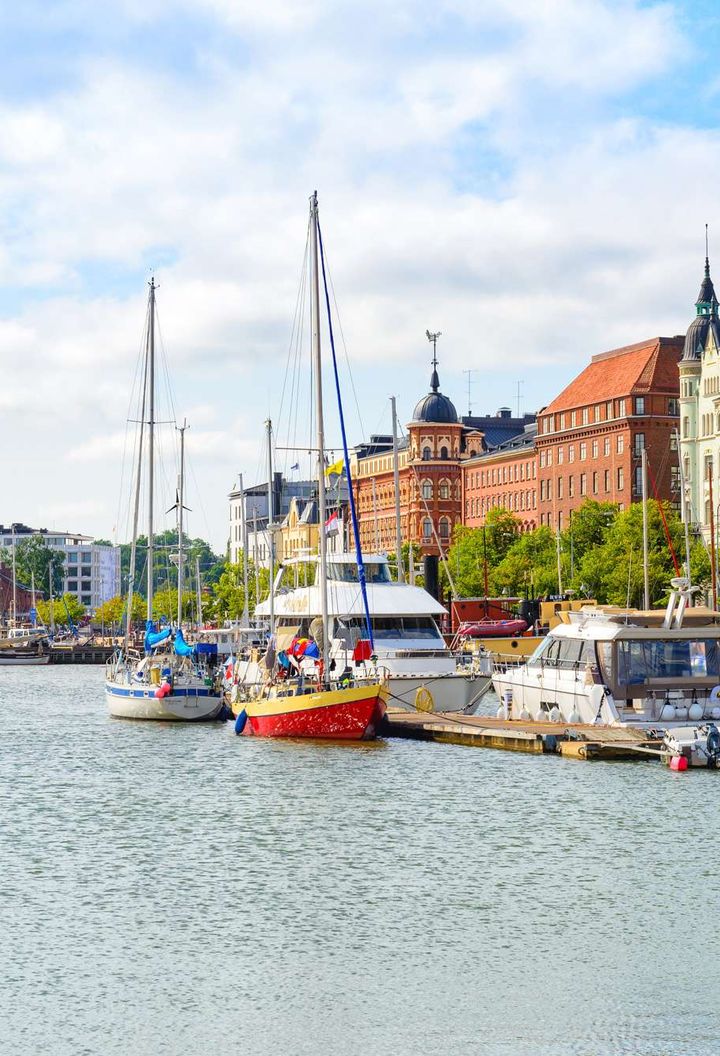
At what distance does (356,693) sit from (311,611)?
13352 mm

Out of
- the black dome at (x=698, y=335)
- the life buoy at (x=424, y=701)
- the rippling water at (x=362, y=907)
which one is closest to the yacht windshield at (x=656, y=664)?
the rippling water at (x=362, y=907)

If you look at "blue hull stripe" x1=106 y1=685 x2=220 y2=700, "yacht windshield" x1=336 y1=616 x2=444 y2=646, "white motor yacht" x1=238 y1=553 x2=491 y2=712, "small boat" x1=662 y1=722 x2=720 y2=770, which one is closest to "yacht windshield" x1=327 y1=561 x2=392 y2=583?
"white motor yacht" x1=238 y1=553 x2=491 y2=712

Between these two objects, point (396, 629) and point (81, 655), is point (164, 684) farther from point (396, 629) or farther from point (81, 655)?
point (81, 655)

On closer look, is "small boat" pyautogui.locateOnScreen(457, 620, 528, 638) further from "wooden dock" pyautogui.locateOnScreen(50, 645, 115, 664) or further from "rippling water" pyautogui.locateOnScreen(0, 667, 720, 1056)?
"rippling water" pyautogui.locateOnScreen(0, 667, 720, 1056)

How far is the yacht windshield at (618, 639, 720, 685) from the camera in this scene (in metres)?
58.6

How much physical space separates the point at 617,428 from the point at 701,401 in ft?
65.2

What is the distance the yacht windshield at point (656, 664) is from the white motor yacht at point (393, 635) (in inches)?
425

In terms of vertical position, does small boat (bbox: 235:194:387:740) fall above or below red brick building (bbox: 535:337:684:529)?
below

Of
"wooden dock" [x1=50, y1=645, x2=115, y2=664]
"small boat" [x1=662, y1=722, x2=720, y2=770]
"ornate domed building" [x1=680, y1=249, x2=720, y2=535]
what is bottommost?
"small boat" [x1=662, y1=722, x2=720, y2=770]

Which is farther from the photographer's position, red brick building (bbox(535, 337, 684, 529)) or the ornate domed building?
red brick building (bbox(535, 337, 684, 529))

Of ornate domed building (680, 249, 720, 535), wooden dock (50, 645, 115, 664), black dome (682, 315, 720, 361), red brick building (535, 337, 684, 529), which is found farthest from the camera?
wooden dock (50, 645, 115, 664)

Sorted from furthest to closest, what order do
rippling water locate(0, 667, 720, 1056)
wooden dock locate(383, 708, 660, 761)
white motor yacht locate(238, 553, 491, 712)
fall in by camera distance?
white motor yacht locate(238, 553, 491, 712)
wooden dock locate(383, 708, 660, 761)
rippling water locate(0, 667, 720, 1056)

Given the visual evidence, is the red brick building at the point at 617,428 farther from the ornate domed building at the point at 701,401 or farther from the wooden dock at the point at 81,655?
the wooden dock at the point at 81,655

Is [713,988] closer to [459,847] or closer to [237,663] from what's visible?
[459,847]
